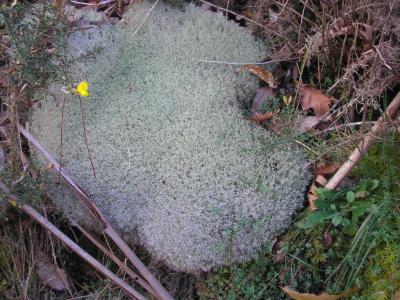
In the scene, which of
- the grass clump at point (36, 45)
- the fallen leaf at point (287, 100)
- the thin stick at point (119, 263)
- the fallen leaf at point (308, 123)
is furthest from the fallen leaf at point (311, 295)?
the grass clump at point (36, 45)

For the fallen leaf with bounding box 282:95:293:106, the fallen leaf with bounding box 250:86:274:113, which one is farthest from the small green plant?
the fallen leaf with bounding box 250:86:274:113

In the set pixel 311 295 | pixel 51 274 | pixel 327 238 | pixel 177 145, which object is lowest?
pixel 51 274

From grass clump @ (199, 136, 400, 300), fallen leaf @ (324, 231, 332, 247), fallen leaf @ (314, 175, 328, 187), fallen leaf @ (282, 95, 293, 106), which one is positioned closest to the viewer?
grass clump @ (199, 136, 400, 300)

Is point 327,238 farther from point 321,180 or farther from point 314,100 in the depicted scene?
point 314,100

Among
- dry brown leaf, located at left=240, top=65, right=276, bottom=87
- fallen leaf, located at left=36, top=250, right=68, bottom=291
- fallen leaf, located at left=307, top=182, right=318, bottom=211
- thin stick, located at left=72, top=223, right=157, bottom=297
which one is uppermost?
dry brown leaf, located at left=240, top=65, right=276, bottom=87

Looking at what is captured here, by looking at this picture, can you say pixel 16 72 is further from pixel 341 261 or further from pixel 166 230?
pixel 341 261

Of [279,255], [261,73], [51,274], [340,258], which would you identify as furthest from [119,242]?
[261,73]

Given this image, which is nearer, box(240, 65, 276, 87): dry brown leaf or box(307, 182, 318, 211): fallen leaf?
box(307, 182, 318, 211): fallen leaf

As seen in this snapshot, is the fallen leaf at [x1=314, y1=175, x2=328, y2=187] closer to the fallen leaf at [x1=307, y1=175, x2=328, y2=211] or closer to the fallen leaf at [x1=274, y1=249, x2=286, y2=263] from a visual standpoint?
the fallen leaf at [x1=307, y1=175, x2=328, y2=211]
